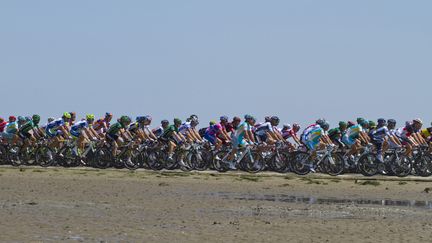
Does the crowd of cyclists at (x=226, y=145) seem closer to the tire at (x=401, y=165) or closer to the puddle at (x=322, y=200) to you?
the tire at (x=401, y=165)

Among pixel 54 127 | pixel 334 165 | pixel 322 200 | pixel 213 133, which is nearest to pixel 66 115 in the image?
pixel 54 127

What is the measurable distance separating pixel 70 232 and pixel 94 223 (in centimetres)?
128

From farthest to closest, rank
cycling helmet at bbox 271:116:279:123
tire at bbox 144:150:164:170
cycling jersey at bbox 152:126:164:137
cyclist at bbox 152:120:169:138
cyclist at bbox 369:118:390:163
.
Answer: cycling jersey at bbox 152:126:164:137 < cyclist at bbox 152:120:169:138 < cycling helmet at bbox 271:116:279:123 < tire at bbox 144:150:164:170 < cyclist at bbox 369:118:390:163

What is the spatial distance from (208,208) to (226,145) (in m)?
13.1

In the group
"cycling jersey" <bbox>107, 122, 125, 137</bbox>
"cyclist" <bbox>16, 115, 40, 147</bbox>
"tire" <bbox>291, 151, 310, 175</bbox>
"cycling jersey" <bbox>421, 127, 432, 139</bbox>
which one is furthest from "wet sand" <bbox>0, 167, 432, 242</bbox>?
"cycling jersey" <bbox>421, 127, 432, 139</bbox>

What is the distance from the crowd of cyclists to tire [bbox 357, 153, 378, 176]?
31 mm

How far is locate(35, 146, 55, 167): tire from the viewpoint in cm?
3222

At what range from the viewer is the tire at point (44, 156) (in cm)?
3222

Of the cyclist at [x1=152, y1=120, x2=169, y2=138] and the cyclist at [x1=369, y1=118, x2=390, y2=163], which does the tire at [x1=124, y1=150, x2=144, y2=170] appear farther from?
the cyclist at [x1=369, y1=118, x2=390, y2=163]

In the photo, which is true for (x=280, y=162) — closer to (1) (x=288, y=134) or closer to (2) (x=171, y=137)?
(1) (x=288, y=134)

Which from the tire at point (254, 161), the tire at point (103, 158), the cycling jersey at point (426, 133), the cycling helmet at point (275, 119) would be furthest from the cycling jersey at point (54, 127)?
the cycling jersey at point (426, 133)

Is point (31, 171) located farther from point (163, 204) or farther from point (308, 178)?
point (163, 204)

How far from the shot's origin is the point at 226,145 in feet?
103

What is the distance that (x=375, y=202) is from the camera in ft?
68.4
